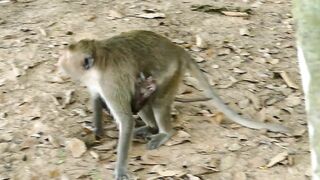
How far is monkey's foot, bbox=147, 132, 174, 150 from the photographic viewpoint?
19.0ft

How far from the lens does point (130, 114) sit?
546 centimetres

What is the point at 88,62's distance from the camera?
5352mm

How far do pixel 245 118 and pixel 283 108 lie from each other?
57cm

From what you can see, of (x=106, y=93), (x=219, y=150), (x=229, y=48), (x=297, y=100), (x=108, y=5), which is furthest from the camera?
(x=108, y=5)

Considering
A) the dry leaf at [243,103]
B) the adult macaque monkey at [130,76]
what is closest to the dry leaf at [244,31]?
the dry leaf at [243,103]

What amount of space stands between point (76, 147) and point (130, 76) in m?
0.72

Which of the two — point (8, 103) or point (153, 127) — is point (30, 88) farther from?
point (153, 127)

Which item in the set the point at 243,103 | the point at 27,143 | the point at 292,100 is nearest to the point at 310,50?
the point at 27,143

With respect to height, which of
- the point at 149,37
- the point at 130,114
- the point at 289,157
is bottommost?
the point at 289,157

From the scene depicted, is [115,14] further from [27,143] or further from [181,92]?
[27,143]

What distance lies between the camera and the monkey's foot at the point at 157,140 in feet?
19.0

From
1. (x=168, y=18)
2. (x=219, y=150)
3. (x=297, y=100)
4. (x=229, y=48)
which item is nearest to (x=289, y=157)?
(x=219, y=150)

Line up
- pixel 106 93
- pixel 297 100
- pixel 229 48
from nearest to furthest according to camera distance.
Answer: pixel 106 93 < pixel 297 100 < pixel 229 48

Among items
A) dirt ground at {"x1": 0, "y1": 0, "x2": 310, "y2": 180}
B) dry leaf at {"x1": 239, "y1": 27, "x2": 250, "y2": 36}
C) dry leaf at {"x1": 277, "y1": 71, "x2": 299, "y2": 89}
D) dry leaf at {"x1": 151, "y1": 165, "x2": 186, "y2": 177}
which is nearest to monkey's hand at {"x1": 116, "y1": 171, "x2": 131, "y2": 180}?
dirt ground at {"x1": 0, "y1": 0, "x2": 310, "y2": 180}
